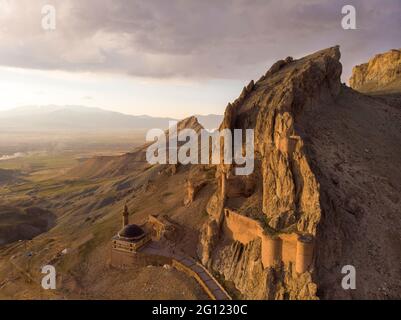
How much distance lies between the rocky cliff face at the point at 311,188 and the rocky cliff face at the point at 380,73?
72.9 ft

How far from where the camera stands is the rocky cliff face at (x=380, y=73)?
205 ft

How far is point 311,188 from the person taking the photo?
2697cm

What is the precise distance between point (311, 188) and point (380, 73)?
52789 mm

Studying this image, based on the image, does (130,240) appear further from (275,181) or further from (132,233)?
(275,181)

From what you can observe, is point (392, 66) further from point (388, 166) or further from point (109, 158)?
point (109, 158)

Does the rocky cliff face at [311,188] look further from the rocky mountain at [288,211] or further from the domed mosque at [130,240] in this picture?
the domed mosque at [130,240]

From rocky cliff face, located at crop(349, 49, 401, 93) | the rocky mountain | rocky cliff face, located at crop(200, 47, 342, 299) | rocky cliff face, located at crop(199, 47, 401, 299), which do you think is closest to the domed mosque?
the rocky mountain

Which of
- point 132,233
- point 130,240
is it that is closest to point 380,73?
point 132,233

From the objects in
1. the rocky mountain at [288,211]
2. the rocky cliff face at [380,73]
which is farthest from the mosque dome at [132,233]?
the rocky cliff face at [380,73]

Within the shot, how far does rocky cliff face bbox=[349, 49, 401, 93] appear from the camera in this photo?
6247 cm

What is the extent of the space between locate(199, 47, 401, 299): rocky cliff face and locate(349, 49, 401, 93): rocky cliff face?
2221 centimetres

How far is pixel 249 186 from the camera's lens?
113 ft
